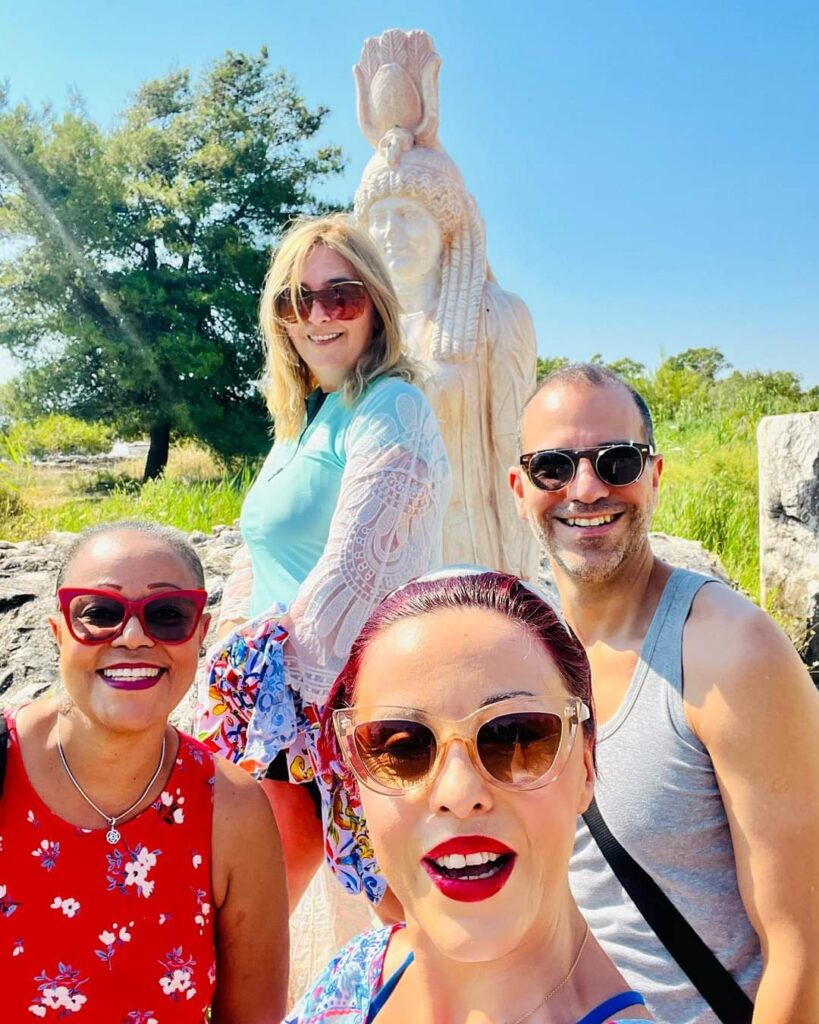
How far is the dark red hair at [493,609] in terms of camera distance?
908 mm

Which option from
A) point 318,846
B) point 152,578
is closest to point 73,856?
point 152,578

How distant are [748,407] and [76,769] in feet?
44.8

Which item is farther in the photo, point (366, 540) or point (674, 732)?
point (366, 540)

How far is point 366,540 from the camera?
179 cm

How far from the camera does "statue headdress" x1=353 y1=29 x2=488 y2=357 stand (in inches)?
125

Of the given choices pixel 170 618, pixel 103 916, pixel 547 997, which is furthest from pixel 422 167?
pixel 547 997

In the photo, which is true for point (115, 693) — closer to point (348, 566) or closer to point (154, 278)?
point (348, 566)

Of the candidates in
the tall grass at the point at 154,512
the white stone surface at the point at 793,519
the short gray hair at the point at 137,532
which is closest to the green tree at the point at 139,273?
the tall grass at the point at 154,512

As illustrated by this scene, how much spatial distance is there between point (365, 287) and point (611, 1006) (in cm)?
159

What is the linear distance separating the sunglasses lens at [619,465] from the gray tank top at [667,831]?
0.79ft

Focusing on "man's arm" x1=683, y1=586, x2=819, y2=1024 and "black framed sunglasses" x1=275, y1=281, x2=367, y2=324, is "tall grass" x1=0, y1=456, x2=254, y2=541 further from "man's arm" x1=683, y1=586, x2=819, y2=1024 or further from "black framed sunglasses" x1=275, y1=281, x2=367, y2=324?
"man's arm" x1=683, y1=586, x2=819, y2=1024

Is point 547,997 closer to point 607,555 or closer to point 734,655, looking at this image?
point 734,655

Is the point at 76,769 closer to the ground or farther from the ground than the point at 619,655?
closer to the ground

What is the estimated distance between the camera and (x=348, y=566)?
1.78 m
